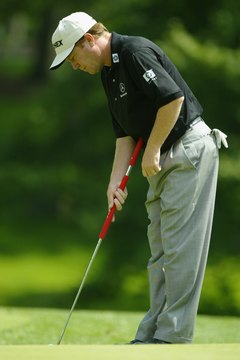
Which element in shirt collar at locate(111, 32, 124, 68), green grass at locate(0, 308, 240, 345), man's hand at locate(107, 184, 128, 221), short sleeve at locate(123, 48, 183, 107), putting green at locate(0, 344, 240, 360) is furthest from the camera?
green grass at locate(0, 308, 240, 345)

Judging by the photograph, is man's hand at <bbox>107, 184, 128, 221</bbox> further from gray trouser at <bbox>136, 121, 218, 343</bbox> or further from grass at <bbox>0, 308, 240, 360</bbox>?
grass at <bbox>0, 308, 240, 360</bbox>

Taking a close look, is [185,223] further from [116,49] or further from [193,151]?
[116,49]

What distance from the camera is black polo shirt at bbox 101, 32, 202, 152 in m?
4.37

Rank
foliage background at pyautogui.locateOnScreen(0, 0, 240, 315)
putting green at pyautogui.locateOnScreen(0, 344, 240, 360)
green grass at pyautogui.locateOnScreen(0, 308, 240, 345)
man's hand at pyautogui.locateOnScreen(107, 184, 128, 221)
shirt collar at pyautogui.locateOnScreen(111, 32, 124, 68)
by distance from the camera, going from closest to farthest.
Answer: putting green at pyautogui.locateOnScreen(0, 344, 240, 360), shirt collar at pyautogui.locateOnScreen(111, 32, 124, 68), man's hand at pyautogui.locateOnScreen(107, 184, 128, 221), green grass at pyautogui.locateOnScreen(0, 308, 240, 345), foliage background at pyautogui.locateOnScreen(0, 0, 240, 315)

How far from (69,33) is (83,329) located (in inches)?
100

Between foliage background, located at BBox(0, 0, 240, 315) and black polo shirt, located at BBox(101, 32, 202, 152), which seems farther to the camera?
foliage background, located at BBox(0, 0, 240, 315)

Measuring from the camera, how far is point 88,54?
4.52 meters

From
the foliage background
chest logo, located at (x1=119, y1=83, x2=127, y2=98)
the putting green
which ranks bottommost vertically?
the foliage background

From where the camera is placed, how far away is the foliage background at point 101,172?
11977mm

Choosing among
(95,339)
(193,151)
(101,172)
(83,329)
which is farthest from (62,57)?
(101,172)

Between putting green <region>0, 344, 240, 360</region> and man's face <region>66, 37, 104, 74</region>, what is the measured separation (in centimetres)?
139

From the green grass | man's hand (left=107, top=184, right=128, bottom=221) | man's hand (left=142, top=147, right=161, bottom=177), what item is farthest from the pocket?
the green grass

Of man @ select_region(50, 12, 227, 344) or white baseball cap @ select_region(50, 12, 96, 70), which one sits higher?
white baseball cap @ select_region(50, 12, 96, 70)

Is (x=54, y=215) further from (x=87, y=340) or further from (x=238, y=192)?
(x=87, y=340)
